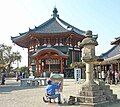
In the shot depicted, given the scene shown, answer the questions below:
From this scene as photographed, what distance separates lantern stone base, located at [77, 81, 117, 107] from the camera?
47.9 feet

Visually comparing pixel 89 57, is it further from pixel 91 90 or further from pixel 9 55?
pixel 9 55

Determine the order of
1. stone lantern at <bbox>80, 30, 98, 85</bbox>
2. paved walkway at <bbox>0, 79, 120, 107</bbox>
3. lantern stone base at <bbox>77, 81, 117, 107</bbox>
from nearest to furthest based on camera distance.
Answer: lantern stone base at <bbox>77, 81, 117, 107</bbox>, paved walkway at <bbox>0, 79, 120, 107</bbox>, stone lantern at <bbox>80, 30, 98, 85</bbox>

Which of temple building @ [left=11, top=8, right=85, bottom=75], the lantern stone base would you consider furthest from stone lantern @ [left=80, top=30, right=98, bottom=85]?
temple building @ [left=11, top=8, right=85, bottom=75]

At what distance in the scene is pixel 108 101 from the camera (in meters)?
15.2

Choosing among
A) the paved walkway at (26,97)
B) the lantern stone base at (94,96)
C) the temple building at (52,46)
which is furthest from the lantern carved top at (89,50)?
the temple building at (52,46)

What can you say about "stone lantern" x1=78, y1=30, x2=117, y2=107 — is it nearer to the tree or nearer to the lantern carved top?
the lantern carved top

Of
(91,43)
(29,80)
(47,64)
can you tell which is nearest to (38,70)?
(47,64)

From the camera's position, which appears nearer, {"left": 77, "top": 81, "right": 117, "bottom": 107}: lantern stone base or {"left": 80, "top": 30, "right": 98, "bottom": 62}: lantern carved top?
{"left": 77, "top": 81, "right": 117, "bottom": 107}: lantern stone base

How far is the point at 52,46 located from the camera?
48750 mm

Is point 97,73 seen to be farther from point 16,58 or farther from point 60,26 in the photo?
point 16,58

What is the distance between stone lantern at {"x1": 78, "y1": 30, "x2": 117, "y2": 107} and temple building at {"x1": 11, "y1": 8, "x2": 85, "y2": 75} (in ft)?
94.3

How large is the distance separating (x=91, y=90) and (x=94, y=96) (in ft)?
1.21

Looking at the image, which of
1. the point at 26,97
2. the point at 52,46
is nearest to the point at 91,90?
the point at 26,97

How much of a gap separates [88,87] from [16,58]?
212ft
